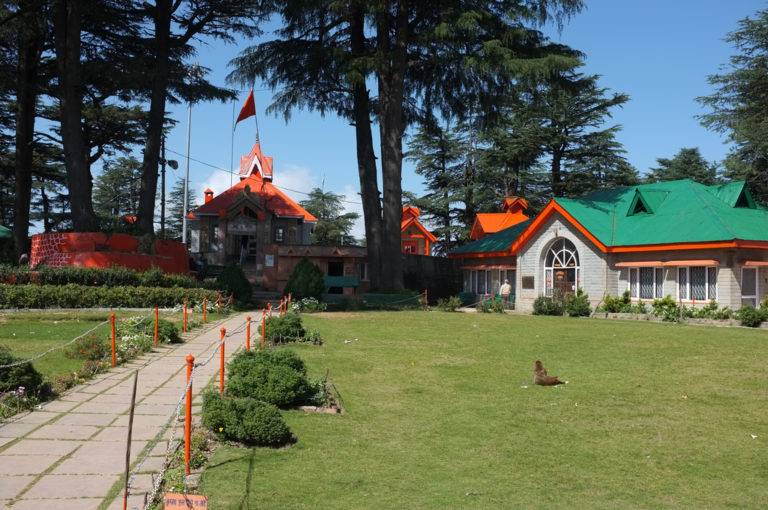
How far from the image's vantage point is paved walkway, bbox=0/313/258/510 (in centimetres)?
558

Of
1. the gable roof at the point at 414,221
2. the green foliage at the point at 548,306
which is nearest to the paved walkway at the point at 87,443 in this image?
the green foliage at the point at 548,306

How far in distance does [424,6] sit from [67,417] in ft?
86.8

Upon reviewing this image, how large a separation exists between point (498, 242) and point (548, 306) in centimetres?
746

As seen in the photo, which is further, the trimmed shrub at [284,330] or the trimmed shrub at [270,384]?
the trimmed shrub at [284,330]

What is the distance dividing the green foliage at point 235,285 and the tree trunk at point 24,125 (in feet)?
35.3

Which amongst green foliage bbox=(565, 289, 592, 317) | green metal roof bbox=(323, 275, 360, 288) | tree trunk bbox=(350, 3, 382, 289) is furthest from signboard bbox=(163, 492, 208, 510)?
green metal roof bbox=(323, 275, 360, 288)

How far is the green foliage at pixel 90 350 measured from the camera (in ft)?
40.3

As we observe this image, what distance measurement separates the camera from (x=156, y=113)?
2883 cm

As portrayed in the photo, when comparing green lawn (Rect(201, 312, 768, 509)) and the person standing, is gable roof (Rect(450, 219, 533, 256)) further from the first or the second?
green lawn (Rect(201, 312, 768, 509))

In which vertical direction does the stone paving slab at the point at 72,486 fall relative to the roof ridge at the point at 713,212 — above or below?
below

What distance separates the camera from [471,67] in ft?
91.3

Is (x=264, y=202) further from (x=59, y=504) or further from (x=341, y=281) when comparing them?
(x=59, y=504)

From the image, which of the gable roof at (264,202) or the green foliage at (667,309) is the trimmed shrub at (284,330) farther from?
the gable roof at (264,202)

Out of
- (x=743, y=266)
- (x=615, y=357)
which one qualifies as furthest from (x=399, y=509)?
(x=743, y=266)
